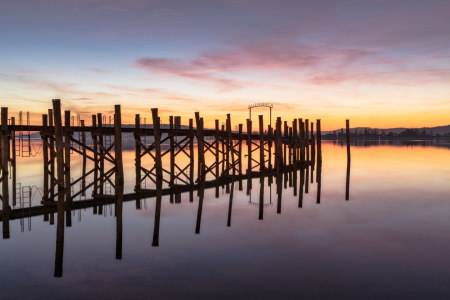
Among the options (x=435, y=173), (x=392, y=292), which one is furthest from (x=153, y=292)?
(x=435, y=173)

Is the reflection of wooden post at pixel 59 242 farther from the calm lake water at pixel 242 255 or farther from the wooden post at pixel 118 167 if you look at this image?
the wooden post at pixel 118 167

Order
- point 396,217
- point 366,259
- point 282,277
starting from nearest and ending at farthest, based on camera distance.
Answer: point 282,277 → point 366,259 → point 396,217

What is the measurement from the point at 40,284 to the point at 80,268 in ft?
5.04

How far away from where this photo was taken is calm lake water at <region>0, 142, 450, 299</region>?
1210 centimetres

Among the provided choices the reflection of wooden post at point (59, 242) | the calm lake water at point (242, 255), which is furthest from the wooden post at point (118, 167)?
the reflection of wooden post at point (59, 242)

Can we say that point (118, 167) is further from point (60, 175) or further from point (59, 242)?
point (59, 242)

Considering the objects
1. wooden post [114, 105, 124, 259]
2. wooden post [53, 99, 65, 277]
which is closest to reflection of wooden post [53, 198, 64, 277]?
wooden post [53, 99, 65, 277]

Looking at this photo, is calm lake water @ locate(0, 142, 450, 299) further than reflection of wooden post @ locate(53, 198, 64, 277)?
Yes

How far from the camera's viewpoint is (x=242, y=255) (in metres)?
15.2

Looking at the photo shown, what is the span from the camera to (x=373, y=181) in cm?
3975

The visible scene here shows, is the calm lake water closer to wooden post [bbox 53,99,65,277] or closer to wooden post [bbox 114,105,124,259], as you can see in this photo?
wooden post [bbox 53,99,65,277]

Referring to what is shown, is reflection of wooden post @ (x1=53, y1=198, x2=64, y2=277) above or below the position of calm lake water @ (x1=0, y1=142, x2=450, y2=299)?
above

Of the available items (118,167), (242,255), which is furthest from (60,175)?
(242,255)

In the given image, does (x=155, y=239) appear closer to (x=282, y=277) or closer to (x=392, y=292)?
→ (x=282, y=277)
